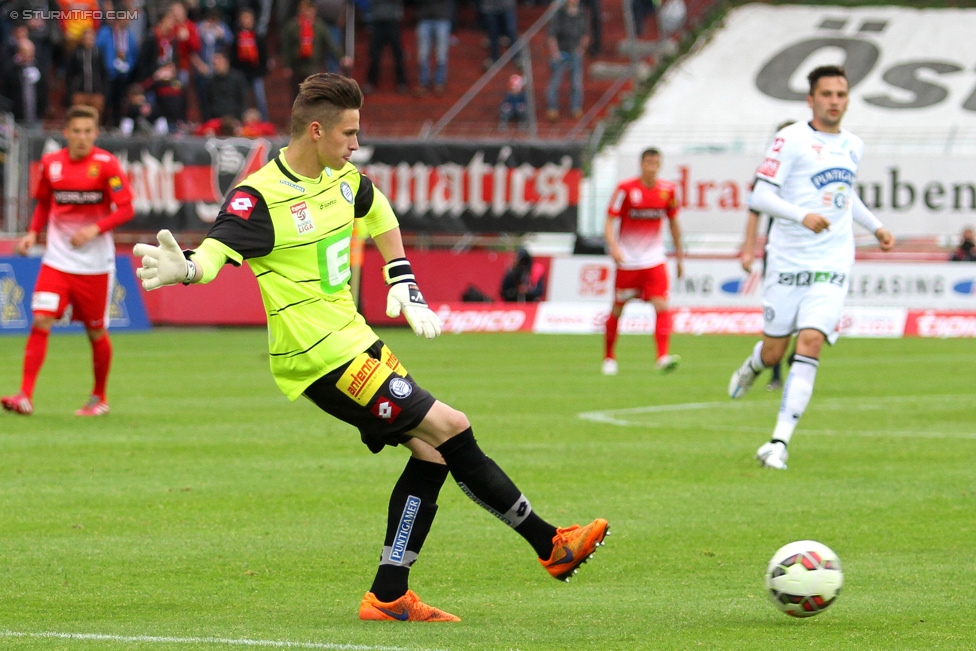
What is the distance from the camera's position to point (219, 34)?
32.4m

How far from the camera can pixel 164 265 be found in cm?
545

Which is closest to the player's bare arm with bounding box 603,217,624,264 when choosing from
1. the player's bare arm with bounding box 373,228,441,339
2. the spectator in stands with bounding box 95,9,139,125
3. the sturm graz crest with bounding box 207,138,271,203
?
the player's bare arm with bounding box 373,228,441,339

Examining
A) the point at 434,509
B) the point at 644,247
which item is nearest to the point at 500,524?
the point at 434,509

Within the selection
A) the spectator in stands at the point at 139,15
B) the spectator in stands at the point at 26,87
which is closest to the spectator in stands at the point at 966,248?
the spectator in stands at the point at 139,15

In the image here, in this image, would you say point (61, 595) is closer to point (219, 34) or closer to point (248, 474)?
point (248, 474)

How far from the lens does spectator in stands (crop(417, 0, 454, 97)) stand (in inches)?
1315

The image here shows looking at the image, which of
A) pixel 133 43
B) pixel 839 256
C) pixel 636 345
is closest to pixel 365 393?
pixel 839 256

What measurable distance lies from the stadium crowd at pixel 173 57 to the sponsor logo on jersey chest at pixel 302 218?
74.3ft

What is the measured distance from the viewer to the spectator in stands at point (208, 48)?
103 feet

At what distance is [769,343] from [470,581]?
15.1 ft

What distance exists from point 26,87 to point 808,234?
22904 millimetres

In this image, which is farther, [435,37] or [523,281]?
[435,37]

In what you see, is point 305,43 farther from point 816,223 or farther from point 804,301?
point 816,223

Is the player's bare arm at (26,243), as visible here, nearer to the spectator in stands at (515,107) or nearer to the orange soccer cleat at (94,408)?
the orange soccer cleat at (94,408)
